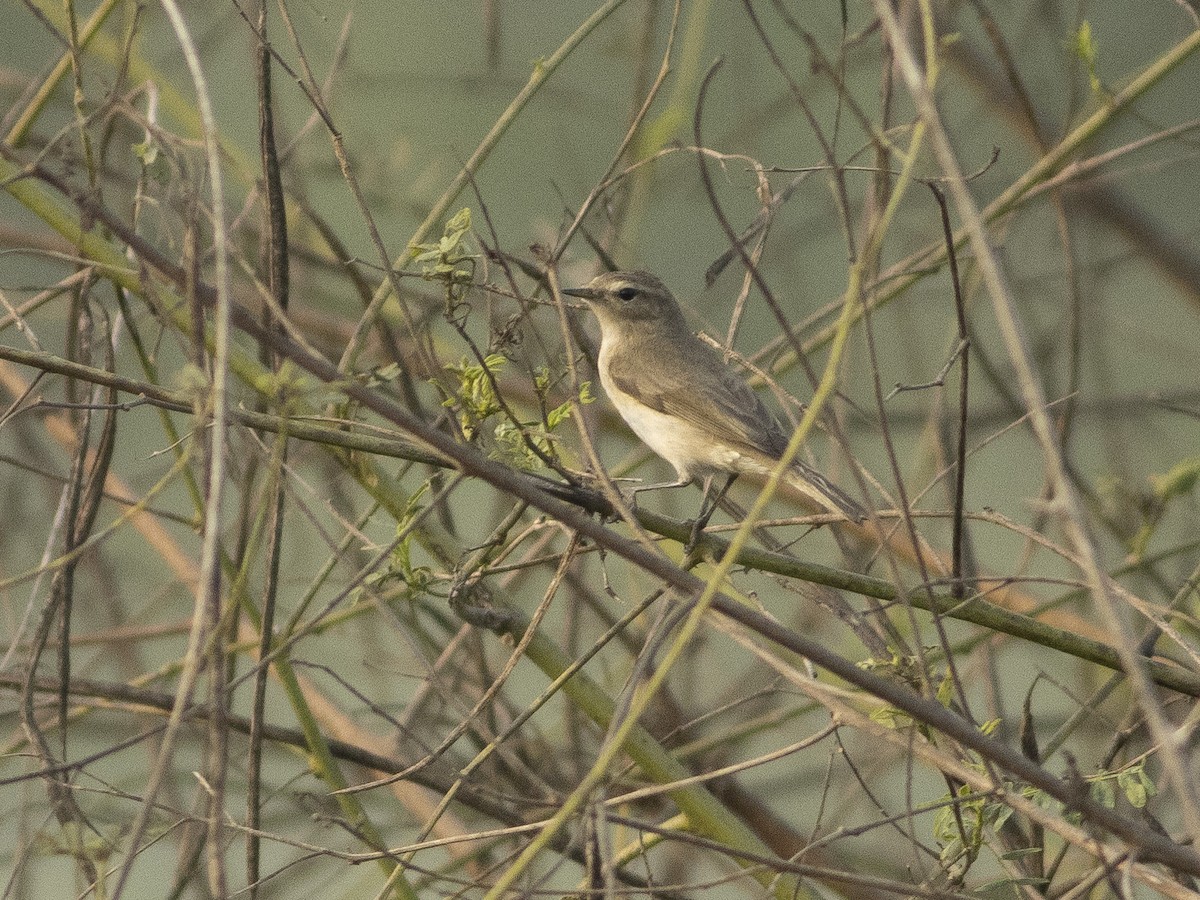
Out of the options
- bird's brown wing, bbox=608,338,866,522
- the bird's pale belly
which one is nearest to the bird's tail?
bird's brown wing, bbox=608,338,866,522

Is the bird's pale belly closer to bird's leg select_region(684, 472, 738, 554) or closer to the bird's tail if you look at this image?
bird's leg select_region(684, 472, 738, 554)

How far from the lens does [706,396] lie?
5016 millimetres

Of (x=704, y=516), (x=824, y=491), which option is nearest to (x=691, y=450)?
(x=824, y=491)

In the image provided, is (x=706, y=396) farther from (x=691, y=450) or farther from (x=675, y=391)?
(x=691, y=450)

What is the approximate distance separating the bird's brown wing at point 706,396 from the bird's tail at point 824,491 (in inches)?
19.9

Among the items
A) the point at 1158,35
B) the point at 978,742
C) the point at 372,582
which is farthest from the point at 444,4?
the point at 978,742

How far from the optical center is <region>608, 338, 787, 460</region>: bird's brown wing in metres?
4.76

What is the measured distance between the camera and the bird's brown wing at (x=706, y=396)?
476cm

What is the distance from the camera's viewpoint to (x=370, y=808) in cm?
525

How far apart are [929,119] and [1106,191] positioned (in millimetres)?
5091

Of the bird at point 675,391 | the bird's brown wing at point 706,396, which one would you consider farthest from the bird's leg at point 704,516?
the bird's brown wing at point 706,396

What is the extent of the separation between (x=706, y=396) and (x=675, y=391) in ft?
0.42

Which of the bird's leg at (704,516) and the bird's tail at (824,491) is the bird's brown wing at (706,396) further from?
the bird's tail at (824,491)

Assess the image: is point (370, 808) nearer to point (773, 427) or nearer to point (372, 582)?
point (773, 427)
